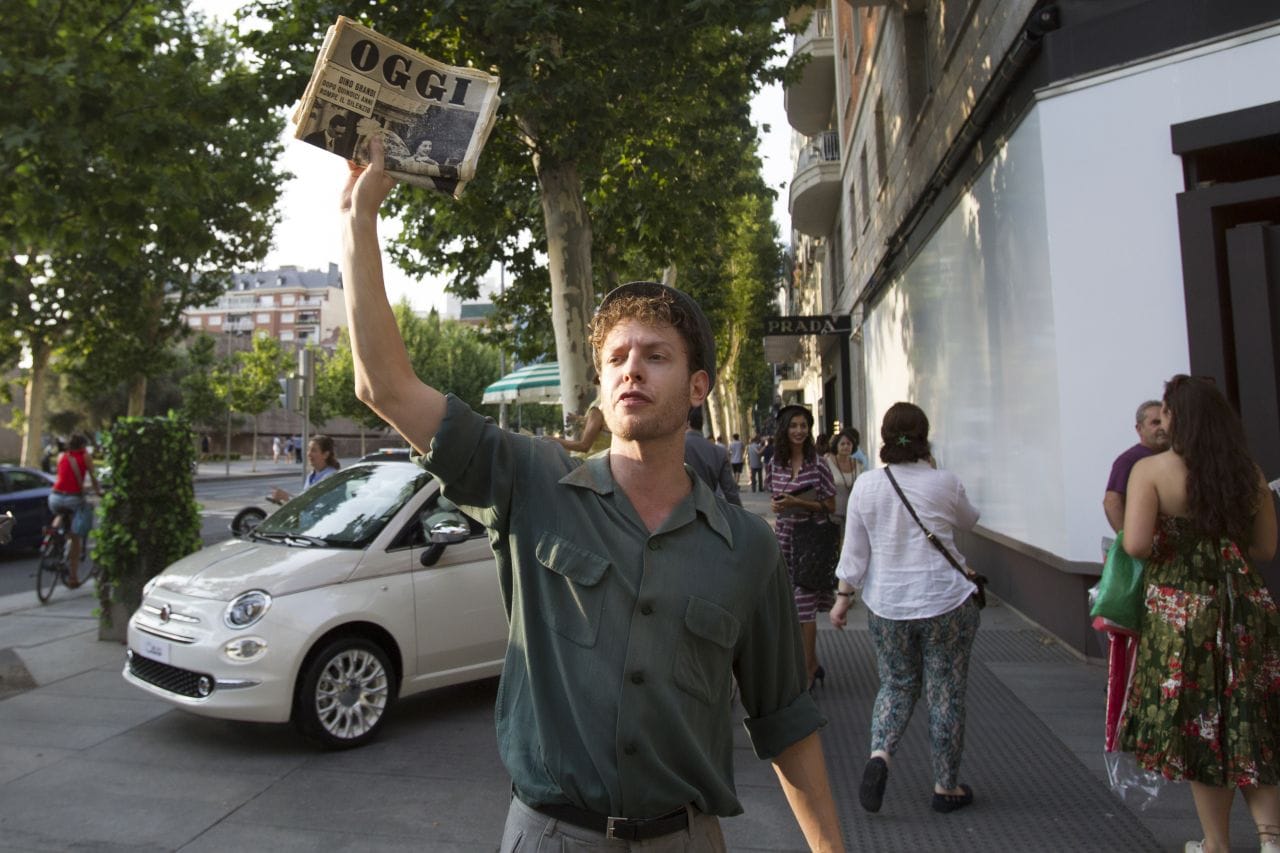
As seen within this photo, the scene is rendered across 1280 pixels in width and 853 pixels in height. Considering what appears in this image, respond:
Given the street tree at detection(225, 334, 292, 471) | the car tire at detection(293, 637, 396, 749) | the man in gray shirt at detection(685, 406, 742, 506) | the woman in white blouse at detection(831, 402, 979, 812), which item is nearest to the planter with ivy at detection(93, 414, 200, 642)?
the car tire at detection(293, 637, 396, 749)

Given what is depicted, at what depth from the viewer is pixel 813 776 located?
6.06 ft

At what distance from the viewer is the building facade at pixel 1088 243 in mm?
6613

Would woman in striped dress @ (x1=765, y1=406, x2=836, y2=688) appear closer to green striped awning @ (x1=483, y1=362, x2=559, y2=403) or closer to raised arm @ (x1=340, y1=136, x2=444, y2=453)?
raised arm @ (x1=340, y1=136, x2=444, y2=453)

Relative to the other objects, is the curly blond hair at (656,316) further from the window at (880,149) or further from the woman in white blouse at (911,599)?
the window at (880,149)

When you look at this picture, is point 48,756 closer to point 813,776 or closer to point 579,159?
point 813,776

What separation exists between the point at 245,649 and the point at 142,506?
3.62 meters

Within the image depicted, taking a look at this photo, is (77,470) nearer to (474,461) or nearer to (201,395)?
(474,461)

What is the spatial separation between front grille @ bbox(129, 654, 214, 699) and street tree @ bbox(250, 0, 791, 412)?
21.2 ft

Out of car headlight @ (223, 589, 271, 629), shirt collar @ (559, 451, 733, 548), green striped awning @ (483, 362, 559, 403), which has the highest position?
green striped awning @ (483, 362, 559, 403)

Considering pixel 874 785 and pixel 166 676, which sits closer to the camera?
pixel 874 785

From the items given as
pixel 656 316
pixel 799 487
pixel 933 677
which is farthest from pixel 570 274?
pixel 656 316

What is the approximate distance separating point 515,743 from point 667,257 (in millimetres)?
15210

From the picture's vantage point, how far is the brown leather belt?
1625 mm

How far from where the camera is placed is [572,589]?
172 cm
